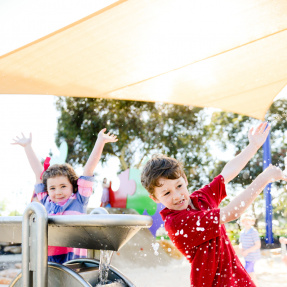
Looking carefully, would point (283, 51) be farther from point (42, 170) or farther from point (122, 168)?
point (122, 168)

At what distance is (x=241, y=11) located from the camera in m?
3.25

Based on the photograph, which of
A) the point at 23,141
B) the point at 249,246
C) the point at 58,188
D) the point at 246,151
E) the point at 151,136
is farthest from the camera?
the point at 151,136

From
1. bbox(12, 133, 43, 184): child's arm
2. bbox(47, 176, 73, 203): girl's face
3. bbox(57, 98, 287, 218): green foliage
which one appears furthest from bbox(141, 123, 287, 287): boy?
bbox(57, 98, 287, 218): green foliage

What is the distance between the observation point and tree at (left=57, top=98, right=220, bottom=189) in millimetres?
14172

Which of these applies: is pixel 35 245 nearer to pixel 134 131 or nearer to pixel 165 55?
pixel 165 55

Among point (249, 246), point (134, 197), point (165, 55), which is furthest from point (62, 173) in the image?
point (134, 197)

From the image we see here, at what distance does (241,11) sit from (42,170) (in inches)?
76.7

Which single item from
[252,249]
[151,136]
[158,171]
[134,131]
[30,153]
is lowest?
[252,249]

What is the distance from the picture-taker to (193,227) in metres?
2.03

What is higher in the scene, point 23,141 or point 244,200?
point 23,141

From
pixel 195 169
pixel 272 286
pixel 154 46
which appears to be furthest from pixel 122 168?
pixel 154 46

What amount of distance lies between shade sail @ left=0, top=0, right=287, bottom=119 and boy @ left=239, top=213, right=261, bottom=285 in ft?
5.46

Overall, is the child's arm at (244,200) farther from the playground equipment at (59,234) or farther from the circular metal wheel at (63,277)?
the circular metal wheel at (63,277)

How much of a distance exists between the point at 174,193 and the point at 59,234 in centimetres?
64
